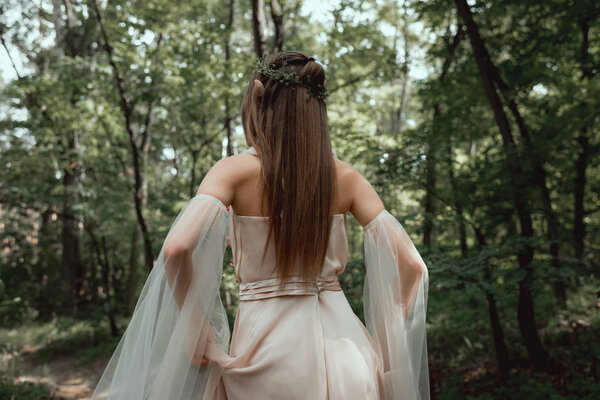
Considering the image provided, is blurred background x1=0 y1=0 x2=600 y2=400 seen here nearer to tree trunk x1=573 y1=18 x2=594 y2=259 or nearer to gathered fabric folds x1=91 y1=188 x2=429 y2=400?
tree trunk x1=573 y1=18 x2=594 y2=259

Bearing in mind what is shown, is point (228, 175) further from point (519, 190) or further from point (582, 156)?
point (582, 156)

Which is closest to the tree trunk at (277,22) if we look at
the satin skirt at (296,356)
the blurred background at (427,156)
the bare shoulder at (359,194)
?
the blurred background at (427,156)

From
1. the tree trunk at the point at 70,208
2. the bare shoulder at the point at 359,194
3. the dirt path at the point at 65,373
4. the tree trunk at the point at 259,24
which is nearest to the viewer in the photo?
the bare shoulder at the point at 359,194

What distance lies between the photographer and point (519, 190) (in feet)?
14.5

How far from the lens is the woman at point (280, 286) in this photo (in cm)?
148

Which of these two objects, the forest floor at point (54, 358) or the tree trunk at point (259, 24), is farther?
the tree trunk at point (259, 24)

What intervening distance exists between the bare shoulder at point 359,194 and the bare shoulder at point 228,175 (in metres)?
0.38

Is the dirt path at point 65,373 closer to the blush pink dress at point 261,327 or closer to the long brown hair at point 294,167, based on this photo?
the blush pink dress at point 261,327

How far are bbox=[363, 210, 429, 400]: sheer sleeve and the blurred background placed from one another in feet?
7.09

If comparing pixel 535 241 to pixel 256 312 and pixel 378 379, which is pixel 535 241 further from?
pixel 256 312

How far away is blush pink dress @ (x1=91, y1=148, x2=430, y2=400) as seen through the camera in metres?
1.46

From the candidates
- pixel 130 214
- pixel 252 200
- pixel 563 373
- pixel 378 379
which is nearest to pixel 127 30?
pixel 130 214

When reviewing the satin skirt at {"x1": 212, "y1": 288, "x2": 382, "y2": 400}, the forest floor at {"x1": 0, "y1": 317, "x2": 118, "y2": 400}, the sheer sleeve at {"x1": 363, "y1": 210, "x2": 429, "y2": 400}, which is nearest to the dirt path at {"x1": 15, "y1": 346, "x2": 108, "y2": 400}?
the forest floor at {"x1": 0, "y1": 317, "x2": 118, "y2": 400}

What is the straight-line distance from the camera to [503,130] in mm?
4766
